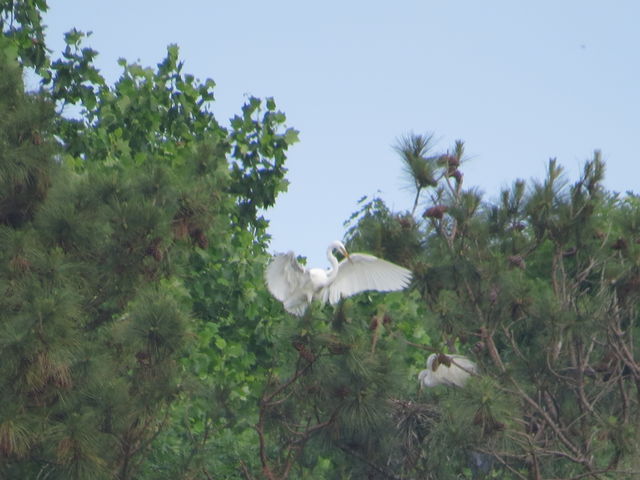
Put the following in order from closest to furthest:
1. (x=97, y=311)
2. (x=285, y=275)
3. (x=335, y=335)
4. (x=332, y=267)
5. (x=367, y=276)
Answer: (x=335, y=335), (x=97, y=311), (x=367, y=276), (x=332, y=267), (x=285, y=275)

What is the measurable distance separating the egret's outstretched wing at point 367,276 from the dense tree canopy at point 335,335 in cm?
8

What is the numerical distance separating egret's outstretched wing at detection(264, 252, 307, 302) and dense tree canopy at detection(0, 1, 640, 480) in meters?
1.32

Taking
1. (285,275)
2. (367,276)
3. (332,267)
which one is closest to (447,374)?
(367,276)

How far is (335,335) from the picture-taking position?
695 cm

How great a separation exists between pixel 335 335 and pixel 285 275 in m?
2.87

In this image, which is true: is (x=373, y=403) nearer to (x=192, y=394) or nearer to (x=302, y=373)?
(x=302, y=373)

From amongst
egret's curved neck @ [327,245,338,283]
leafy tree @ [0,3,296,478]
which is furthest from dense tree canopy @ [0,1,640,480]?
egret's curved neck @ [327,245,338,283]

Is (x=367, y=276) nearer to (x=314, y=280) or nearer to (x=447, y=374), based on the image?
(x=447, y=374)

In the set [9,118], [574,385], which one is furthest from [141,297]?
[574,385]

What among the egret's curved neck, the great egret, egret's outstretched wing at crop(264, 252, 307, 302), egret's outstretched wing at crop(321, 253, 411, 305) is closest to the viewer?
egret's outstretched wing at crop(321, 253, 411, 305)

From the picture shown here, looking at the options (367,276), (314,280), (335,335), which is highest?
(314,280)

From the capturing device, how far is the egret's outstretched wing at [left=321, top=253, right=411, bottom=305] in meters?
8.10

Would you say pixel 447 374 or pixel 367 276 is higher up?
pixel 367 276

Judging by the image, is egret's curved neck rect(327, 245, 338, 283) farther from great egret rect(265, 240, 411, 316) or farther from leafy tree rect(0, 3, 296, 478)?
leafy tree rect(0, 3, 296, 478)
